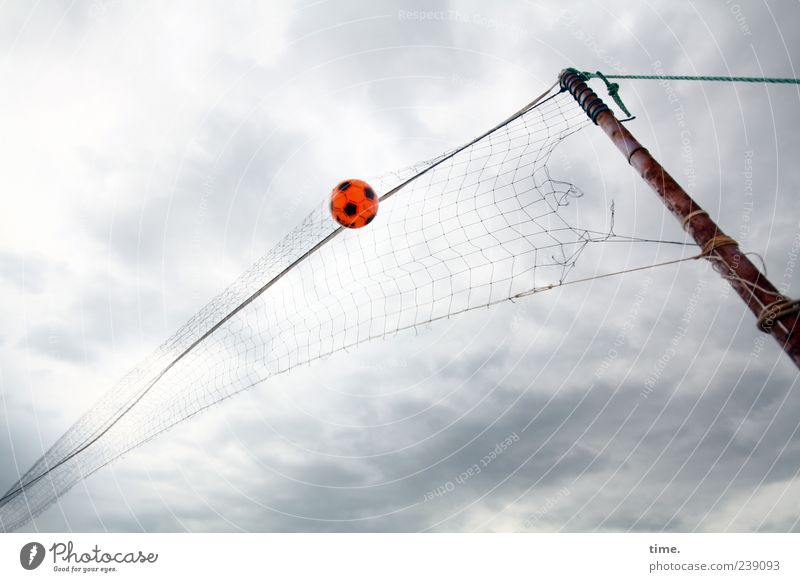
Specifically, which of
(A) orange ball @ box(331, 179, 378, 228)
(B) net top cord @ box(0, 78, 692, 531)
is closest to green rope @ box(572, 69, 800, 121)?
(B) net top cord @ box(0, 78, 692, 531)

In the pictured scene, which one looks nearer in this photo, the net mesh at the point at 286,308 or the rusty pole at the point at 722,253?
the rusty pole at the point at 722,253

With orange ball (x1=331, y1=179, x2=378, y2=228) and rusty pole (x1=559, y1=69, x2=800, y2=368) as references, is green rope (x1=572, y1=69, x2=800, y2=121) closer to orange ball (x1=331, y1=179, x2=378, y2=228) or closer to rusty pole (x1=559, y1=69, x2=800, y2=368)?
rusty pole (x1=559, y1=69, x2=800, y2=368)

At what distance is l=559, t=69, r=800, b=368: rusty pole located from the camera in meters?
2.75

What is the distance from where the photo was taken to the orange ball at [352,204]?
534cm

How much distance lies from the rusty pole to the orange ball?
3185 mm

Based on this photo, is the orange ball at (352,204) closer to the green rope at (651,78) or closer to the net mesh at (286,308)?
the net mesh at (286,308)

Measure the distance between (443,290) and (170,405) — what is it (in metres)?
15.2

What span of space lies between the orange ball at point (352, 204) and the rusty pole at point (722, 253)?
3185mm

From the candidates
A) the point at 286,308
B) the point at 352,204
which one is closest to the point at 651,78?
the point at 352,204

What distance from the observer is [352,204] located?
210 inches

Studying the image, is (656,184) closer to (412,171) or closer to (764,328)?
(764,328)

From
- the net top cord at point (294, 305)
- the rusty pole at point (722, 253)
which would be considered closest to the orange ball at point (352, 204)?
the net top cord at point (294, 305)
